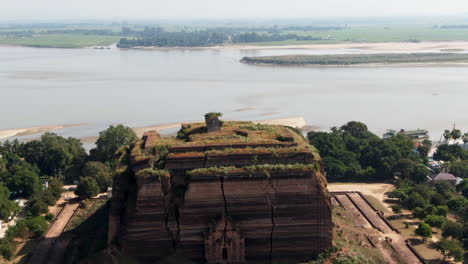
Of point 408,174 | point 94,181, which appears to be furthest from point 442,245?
point 94,181

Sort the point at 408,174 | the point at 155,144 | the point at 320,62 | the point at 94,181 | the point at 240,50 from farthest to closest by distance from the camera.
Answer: the point at 240,50
the point at 320,62
the point at 408,174
the point at 94,181
the point at 155,144

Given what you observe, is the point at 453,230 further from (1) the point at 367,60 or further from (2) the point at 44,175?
(1) the point at 367,60

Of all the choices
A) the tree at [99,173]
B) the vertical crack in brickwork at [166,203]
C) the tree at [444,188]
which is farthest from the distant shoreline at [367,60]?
the vertical crack in brickwork at [166,203]

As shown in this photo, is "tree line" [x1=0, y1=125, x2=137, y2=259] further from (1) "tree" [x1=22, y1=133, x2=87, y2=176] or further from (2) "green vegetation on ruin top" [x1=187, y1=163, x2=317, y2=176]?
(2) "green vegetation on ruin top" [x1=187, y1=163, x2=317, y2=176]

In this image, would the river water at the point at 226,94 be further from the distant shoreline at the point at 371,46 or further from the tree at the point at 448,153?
the distant shoreline at the point at 371,46

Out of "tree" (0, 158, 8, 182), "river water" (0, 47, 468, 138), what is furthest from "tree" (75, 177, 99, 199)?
→ "river water" (0, 47, 468, 138)

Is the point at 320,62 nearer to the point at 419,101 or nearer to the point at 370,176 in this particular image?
the point at 419,101

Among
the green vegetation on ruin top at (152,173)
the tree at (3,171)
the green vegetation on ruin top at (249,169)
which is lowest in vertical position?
the tree at (3,171)
